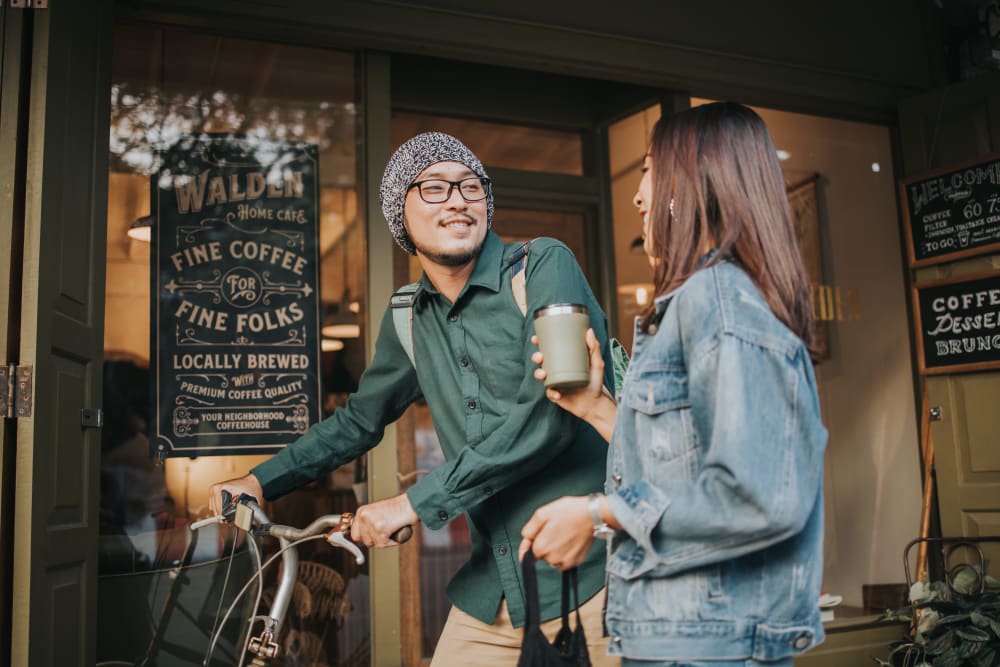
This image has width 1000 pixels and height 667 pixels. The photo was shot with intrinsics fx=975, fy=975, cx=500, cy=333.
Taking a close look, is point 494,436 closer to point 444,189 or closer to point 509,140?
point 444,189

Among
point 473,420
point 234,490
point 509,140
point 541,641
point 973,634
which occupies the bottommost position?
point 973,634

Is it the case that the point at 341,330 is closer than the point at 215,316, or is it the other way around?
the point at 215,316

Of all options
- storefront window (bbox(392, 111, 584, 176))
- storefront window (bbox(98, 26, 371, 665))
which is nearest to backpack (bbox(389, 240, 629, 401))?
storefront window (bbox(98, 26, 371, 665))

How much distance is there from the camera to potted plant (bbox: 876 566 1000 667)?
3.94 metres

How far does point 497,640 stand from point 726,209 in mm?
1120

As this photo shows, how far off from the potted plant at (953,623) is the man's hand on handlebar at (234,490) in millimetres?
3098

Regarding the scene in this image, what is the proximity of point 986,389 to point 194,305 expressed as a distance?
3.66 metres

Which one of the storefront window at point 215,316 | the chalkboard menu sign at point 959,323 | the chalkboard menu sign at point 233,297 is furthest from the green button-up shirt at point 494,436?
the chalkboard menu sign at point 959,323

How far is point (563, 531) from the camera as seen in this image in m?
1.37

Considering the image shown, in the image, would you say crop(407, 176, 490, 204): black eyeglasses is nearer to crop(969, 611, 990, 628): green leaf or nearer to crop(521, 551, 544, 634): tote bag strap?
crop(521, 551, 544, 634): tote bag strap

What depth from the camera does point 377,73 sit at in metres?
4.27

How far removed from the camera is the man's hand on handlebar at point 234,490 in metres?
2.20

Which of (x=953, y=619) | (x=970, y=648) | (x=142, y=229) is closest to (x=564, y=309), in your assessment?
(x=142, y=229)

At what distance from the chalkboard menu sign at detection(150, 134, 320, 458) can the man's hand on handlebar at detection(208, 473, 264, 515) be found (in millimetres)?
1817
